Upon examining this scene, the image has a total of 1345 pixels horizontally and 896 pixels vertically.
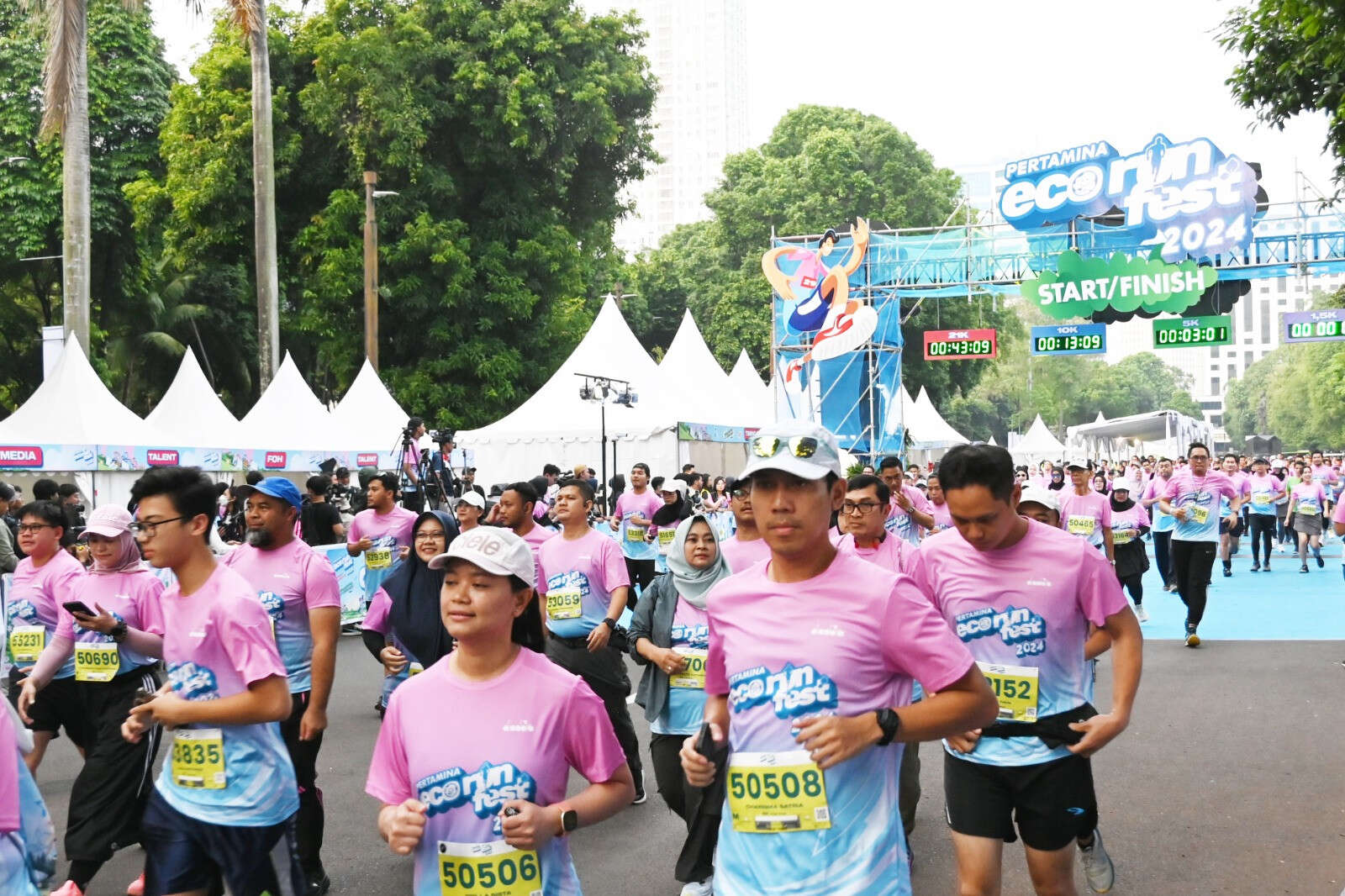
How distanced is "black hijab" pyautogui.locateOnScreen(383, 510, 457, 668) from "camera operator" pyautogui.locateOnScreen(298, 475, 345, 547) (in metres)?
6.07

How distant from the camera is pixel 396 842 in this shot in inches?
113

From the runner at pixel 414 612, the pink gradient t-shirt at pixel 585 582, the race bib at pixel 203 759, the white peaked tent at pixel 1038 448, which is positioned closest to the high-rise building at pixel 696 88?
the white peaked tent at pixel 1038 448

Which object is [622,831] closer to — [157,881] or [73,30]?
[157,881]

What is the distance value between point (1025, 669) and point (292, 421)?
65.7 ft

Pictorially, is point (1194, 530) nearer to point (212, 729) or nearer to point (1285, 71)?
point (1285, 71)

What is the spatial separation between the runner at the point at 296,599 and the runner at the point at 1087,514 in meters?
7.72

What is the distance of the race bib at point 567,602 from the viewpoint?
7.40 metres

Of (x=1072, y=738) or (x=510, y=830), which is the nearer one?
(x=510, y=830)

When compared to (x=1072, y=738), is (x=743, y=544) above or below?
above

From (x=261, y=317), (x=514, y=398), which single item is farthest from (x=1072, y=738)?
(x=514, y=398)

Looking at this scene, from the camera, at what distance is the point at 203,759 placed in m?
4.01

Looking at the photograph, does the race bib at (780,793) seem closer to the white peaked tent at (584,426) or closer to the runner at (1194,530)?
the runner at (1194,530)

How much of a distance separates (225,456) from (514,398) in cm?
1067

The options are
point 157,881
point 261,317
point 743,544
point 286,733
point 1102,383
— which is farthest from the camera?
point 1102,383
